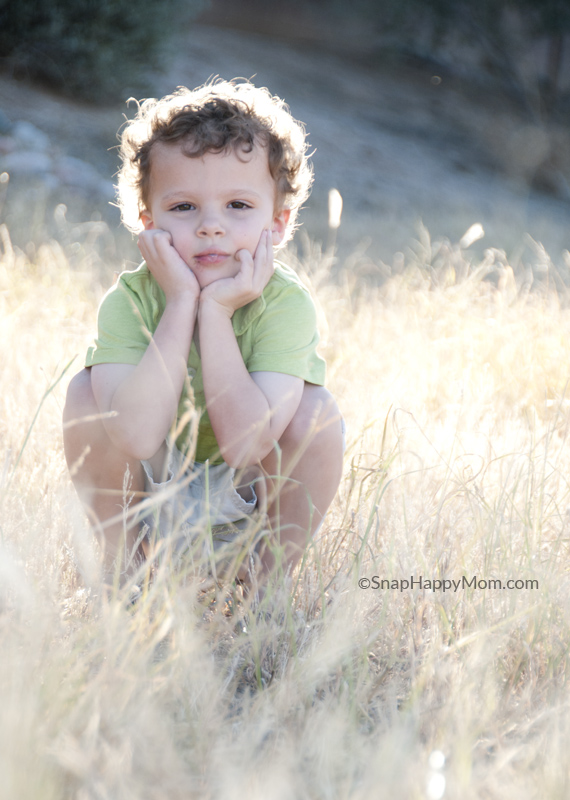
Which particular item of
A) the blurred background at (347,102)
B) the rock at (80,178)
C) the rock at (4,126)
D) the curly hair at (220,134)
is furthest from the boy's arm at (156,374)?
the rock at (4,126)

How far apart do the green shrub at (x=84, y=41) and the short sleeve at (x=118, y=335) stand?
7356 mm

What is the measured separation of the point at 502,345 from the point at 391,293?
35.7 inches

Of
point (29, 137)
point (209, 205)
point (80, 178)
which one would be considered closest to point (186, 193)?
point (209, 205)

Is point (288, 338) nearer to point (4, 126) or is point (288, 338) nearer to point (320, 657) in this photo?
point (320, 657)

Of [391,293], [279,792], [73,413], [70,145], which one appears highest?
[70,145]

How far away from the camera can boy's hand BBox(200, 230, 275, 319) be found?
165 cm

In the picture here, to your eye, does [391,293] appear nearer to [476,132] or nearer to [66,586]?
[66,586]

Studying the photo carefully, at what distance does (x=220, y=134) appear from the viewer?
170cm

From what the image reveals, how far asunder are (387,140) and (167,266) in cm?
1084

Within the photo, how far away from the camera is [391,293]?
381cm

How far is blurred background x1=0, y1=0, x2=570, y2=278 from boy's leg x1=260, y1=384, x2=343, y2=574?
1.92m

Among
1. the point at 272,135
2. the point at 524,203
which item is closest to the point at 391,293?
the point at 272,135

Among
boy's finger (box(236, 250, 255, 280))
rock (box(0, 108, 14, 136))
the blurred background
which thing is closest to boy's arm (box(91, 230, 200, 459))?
boy's finger (box(236, 250, 255, 280))

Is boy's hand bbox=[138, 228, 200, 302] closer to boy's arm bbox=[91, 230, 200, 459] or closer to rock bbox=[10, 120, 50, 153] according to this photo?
boy's arm bbox=[91, 230, 200, 459]
